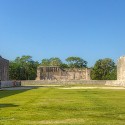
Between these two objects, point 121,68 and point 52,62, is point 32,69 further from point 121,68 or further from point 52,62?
point 121,68

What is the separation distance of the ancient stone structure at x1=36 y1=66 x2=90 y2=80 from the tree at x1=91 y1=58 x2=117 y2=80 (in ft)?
34.0

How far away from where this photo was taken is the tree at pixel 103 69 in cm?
12669

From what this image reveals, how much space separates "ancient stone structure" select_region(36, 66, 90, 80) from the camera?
378 ft

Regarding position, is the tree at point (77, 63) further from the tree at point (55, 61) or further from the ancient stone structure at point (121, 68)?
the ancient stone structure at point (121, 68)

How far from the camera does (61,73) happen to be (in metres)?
116

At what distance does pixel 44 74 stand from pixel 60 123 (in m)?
105

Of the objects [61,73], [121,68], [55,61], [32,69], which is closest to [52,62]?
[55,61]

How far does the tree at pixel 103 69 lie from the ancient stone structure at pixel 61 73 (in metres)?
10.4

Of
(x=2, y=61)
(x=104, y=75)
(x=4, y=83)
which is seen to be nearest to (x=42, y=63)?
(x=104, y=75)

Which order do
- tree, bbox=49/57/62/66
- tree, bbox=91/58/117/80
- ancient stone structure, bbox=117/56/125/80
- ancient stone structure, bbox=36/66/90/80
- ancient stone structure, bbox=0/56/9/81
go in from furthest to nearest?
tree, bbox=49/57/62/66
tree, bbox=91/58/117/80
ancient stone structure, bbox=36/66/90/80
ancient stone structure, bbox=117/56/125/80
ancient stone structure, bbox=0/56/9/81

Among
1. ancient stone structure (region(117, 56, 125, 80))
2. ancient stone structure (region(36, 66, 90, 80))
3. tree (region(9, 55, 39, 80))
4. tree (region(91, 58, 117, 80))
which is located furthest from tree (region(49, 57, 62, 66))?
ancient stone structure (region(117, 56, 125, 80))

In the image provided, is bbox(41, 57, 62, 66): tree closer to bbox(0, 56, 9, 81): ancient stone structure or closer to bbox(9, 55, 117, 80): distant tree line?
bbox(9, 55, 117, 80): distant tree line

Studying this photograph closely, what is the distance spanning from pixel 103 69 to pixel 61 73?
753 inches

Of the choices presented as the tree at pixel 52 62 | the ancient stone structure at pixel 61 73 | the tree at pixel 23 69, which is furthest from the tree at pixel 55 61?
the ancient stone structure at pixel 61 73
